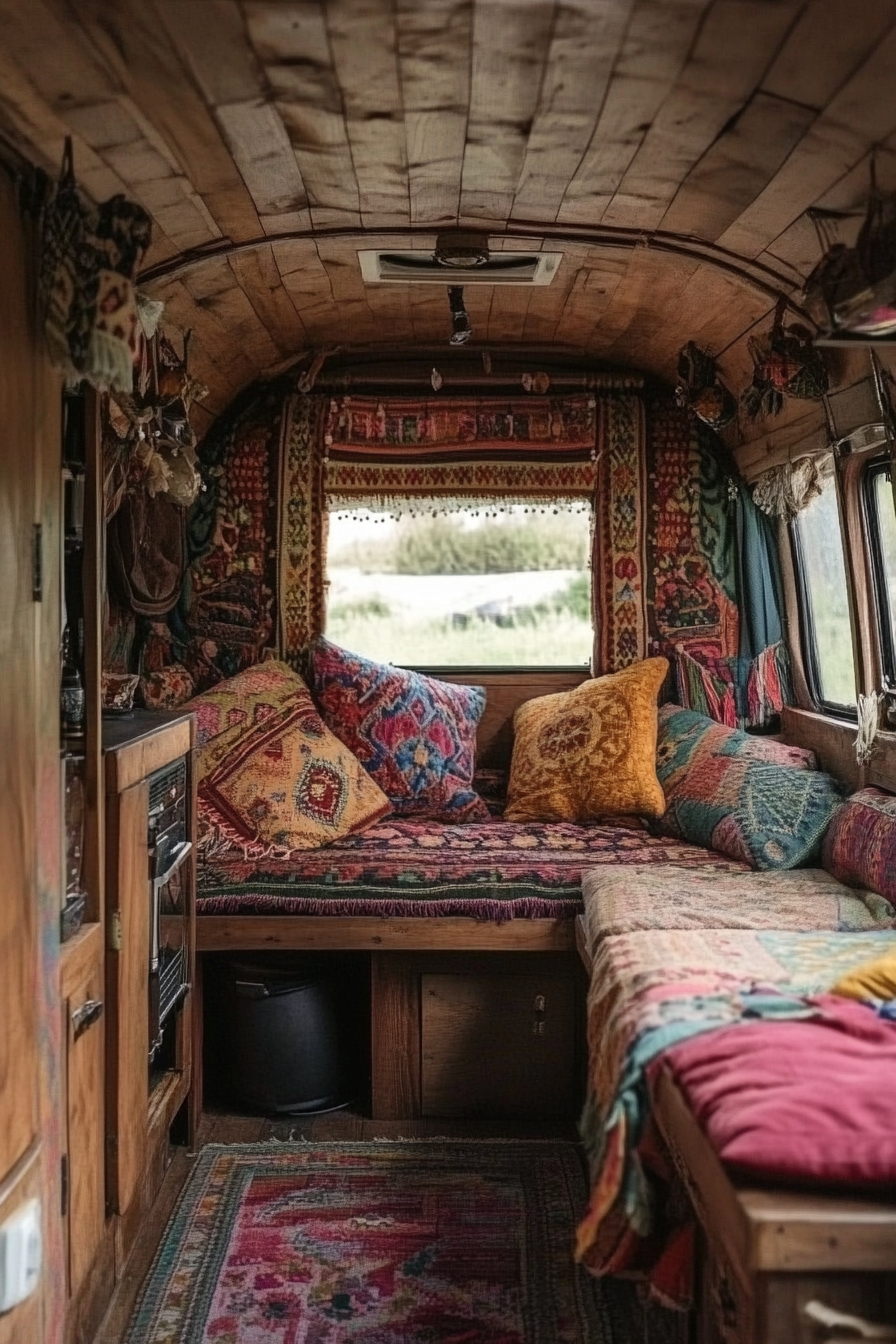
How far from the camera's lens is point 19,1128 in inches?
78.2

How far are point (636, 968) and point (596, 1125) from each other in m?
0.33

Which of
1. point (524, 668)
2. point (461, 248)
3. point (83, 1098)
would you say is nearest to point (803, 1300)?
point (83, 1098)

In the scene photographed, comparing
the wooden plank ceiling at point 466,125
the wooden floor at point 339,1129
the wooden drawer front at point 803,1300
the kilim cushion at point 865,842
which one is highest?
the wooden plank ceiling at point 466,125

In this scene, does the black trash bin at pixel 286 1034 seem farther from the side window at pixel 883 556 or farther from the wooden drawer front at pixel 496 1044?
the side window at pixel 883 556

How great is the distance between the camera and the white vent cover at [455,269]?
10.8 ft

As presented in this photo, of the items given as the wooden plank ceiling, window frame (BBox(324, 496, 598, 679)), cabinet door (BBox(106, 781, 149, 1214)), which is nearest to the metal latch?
cabinet door (BBox(106, 781, 149, 1214))

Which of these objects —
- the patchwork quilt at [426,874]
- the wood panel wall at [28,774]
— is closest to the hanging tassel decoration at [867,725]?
the patchwork quilt at [426,874]

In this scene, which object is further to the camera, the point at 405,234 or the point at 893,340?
the point at 405,234

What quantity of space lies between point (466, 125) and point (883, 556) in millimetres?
2010

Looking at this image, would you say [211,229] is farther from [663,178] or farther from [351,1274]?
[351,1274]

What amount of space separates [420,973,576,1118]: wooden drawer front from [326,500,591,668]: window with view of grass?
156cm

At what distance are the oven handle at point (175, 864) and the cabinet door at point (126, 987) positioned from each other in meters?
0.09

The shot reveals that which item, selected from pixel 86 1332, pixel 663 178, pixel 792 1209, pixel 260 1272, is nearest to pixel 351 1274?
pixel 260 1272

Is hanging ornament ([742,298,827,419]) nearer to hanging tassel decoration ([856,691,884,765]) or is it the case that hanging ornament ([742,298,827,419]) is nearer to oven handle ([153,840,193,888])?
hanging tassel decoration ([856,691,884,765])
